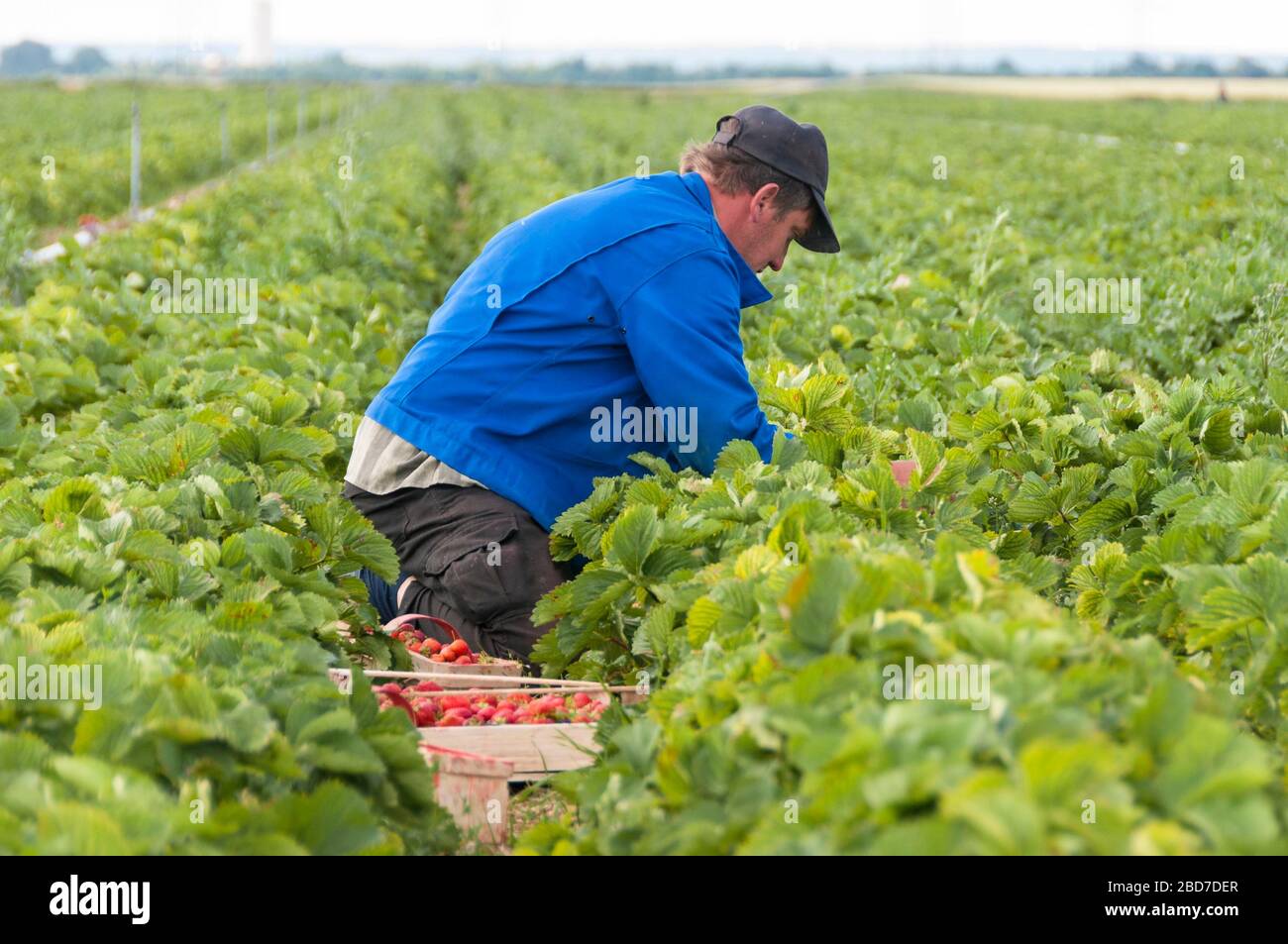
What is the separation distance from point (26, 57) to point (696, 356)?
11488 cm

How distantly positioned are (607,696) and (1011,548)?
1.19 m

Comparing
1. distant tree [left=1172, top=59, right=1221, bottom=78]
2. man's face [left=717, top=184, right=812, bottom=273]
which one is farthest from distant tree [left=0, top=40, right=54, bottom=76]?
man's face [left=717, top=184, right=812, bottom=273]

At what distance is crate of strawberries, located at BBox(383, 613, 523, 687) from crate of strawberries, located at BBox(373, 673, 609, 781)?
0.29ft

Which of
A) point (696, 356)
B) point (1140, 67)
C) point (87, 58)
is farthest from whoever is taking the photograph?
point (87, 58)

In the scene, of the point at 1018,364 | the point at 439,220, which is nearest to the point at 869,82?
the point at 439,220

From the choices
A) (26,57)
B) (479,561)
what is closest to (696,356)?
(479,561)

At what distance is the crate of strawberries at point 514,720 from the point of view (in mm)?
3084

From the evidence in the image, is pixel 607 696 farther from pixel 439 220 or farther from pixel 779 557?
pixel 439 220

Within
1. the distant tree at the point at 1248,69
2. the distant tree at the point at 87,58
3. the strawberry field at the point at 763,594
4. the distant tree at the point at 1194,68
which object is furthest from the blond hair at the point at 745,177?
the distant tree at the point at 87,58

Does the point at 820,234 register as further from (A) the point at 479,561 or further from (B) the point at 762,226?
(A) the point at 479,561

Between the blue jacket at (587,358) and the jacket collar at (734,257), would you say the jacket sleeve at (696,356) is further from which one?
the jacket collar at (734,257)

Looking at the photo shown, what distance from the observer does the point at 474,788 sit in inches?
113

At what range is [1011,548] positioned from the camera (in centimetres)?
358

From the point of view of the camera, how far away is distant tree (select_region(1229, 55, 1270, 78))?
71.2 m
